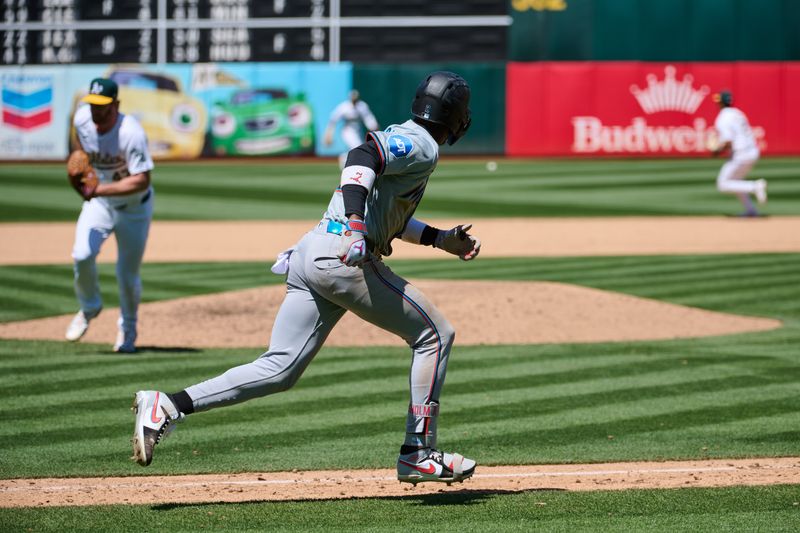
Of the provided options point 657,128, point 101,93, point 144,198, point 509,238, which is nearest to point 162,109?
point 657,128

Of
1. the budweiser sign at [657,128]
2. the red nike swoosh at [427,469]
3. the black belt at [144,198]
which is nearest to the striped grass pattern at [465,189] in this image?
the budweiser sign at [657,128]

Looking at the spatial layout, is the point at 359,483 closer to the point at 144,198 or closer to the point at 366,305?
the point at 366,305

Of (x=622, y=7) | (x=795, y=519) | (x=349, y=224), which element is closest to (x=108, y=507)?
(x=349, y=224)

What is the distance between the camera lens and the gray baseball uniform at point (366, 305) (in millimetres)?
5273

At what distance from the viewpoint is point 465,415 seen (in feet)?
25.8

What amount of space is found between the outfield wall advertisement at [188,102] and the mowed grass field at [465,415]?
17.9 meters

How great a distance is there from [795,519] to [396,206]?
2102 millimetres

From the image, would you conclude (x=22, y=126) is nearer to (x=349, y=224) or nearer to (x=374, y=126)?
(x=374, y=126)

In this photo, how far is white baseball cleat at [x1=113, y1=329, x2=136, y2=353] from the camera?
32.9ft

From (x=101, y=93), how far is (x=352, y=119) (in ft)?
72.0

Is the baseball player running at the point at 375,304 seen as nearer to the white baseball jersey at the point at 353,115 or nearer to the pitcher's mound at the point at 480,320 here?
the pitcher's mound at the point at 480,320

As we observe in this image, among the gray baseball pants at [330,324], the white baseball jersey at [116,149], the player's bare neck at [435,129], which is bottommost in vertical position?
the gray baseball pants at [330,324]

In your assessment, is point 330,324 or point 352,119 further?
point 352,119

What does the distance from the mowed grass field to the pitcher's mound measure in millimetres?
422
